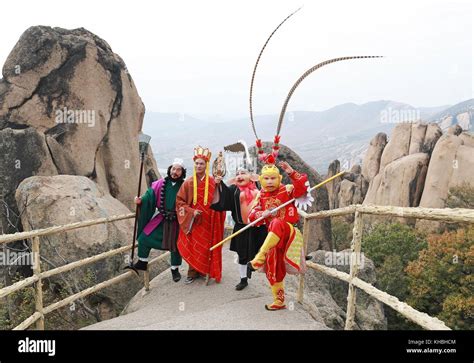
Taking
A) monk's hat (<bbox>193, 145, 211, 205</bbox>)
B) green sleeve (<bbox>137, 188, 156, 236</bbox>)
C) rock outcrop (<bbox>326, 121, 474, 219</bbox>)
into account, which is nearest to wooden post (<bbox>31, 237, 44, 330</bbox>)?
green sleeve (<bbox>137, 188, 156, 236</bbox>)

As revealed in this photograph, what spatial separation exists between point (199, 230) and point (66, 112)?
10.0 meters

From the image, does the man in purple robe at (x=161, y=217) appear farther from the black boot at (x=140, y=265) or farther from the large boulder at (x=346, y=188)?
the large boulder at (x=346, y=188)

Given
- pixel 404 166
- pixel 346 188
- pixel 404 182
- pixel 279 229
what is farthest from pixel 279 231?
pixel 346 188

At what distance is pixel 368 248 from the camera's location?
1936cm

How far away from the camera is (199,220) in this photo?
509 centimetres

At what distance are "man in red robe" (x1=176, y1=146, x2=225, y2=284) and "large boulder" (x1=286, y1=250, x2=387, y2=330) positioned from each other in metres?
1.16

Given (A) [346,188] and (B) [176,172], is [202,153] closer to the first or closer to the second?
(B) [176,172]

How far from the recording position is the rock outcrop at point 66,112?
11664 mm

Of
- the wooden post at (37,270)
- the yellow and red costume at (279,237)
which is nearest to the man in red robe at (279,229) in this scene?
the yellow and red costume at (279,237)

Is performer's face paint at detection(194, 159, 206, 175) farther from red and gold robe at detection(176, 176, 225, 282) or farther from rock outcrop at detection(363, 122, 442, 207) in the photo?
rock outcrop at detection(363, 122, 442, 207)

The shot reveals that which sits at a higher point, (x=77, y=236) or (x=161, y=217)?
(x=161, y=217)

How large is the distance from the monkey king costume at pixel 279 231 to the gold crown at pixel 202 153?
0.90 m

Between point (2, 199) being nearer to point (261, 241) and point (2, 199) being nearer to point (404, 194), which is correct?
point (261, 241)

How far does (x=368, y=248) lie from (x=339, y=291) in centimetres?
1233
